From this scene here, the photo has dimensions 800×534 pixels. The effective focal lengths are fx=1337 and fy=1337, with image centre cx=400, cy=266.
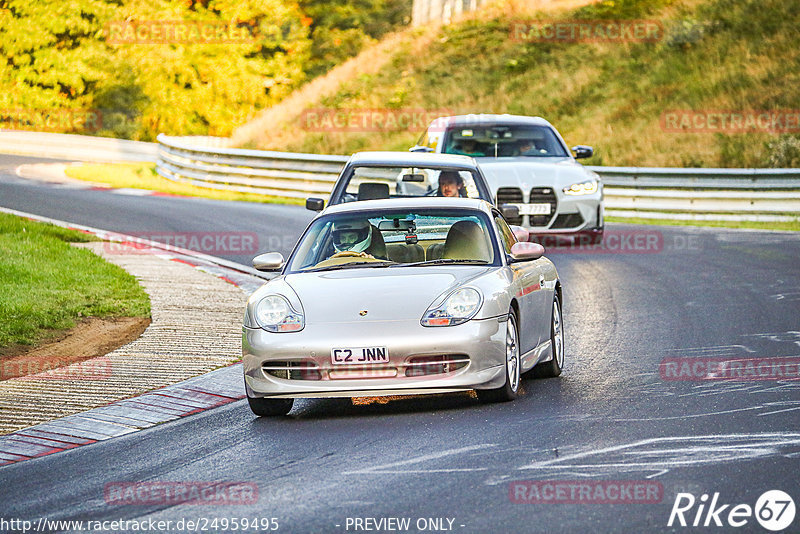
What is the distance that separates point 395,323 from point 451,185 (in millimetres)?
6231

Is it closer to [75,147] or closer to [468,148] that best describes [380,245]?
[468,148]

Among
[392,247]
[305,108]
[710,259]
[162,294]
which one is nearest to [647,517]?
[392,247]

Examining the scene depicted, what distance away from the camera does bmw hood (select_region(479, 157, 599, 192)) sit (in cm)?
1866

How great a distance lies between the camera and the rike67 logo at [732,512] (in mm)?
5715

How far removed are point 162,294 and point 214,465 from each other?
722 cm

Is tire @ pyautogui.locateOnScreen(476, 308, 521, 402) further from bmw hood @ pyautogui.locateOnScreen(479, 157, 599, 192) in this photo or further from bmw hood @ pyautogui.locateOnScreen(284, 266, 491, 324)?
bmw hood @ pyautogui.locateOnScreen(479, 157, 599, 192)

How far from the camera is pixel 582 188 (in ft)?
62.2

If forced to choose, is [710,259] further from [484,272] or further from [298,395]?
[298,395]

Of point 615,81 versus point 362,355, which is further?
point 615,81

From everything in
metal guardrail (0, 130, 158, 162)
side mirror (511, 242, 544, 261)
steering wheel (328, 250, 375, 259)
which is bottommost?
metal guardrail (0, 130, 158, 162)

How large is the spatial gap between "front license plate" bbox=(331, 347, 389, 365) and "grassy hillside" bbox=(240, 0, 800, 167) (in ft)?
71.3

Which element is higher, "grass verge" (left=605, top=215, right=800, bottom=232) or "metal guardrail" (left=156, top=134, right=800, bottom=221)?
"metal guardrail" (left=156, top=134, right=800, bottom=221)

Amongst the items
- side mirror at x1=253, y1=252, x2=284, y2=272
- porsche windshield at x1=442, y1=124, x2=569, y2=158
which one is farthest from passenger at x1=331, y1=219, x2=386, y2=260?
porsche windshield at x1=442, y1=124, x2=569, y2=158

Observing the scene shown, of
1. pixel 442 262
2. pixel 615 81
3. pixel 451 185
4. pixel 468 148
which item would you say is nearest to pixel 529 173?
pixel 468 148
